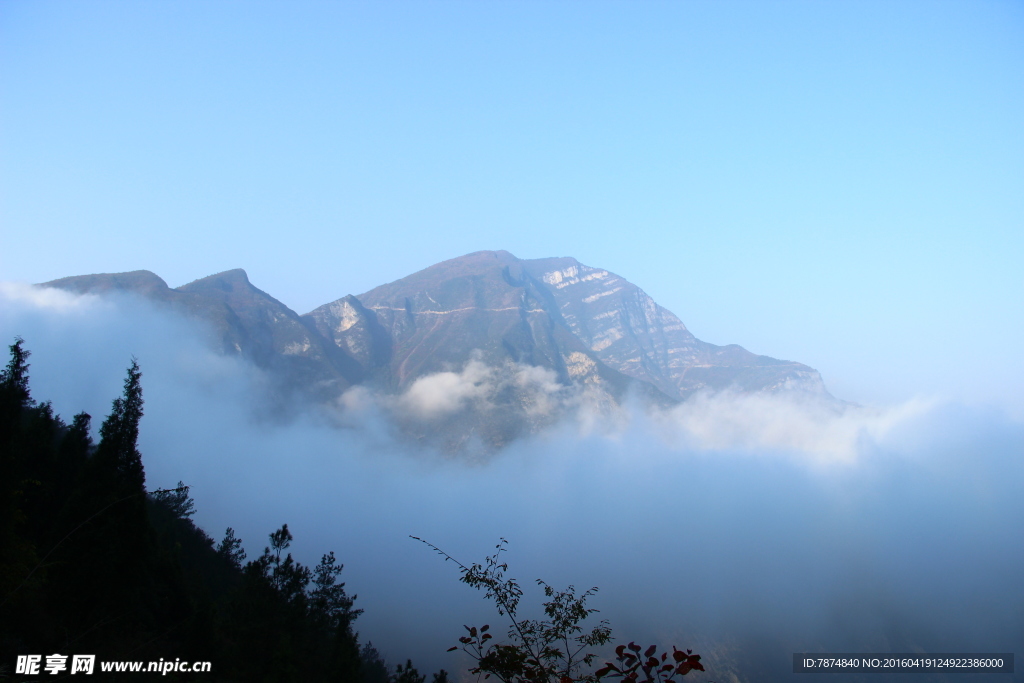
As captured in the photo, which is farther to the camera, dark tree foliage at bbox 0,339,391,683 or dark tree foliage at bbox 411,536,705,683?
dark tree foliage at bbox 0,339,391,683

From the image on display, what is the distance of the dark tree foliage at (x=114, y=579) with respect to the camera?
21844 millimetres

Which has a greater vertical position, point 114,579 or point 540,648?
point 540,648

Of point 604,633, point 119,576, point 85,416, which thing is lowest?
point 119,576

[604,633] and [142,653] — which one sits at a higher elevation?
[604,633]

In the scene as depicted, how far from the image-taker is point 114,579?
30156 mm

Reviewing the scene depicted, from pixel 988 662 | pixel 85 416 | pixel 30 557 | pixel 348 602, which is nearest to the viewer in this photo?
pixel 30 557

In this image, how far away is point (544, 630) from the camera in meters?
12.9

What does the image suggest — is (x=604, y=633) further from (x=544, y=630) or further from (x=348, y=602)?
(x=348, y=602)

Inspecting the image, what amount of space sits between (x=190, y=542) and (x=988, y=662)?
71260 millimetres

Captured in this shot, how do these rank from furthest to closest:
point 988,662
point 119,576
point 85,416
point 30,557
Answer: point 85,416
point 988,662
point 119,576
point 30,557

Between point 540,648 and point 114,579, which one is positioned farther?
point 114,579

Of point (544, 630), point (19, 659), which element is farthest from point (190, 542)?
point (544, 630)

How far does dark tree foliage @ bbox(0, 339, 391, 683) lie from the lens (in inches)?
860

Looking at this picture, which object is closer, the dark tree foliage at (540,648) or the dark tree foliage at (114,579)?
the dark tree foliage at (540,648)
